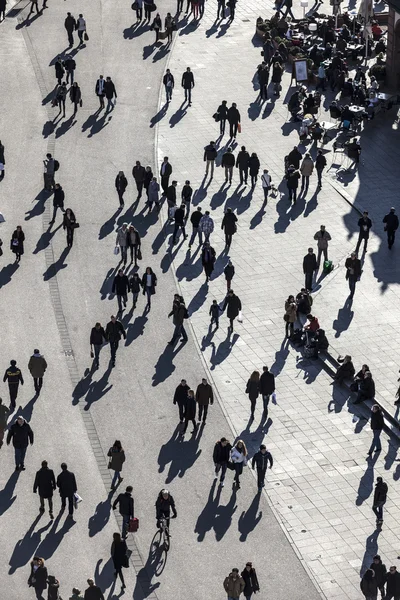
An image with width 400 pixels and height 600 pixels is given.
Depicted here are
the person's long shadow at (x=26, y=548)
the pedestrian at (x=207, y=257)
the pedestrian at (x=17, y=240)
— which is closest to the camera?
the person's long shadow at (x=26, y=548)

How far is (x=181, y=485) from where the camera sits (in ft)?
132

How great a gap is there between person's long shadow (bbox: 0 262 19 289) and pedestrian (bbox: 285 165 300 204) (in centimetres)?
1012

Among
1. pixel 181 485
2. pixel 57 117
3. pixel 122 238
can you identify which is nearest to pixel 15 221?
pixel 122 238

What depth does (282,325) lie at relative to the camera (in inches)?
1885

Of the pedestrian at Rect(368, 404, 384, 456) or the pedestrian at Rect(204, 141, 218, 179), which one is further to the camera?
the pedestrian at Rect(204, 141, 218, 179)

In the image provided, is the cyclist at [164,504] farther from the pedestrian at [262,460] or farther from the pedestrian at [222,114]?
the pedestrian at [222,114]

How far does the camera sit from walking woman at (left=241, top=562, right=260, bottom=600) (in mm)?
35594

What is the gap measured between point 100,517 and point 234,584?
16.3 feet

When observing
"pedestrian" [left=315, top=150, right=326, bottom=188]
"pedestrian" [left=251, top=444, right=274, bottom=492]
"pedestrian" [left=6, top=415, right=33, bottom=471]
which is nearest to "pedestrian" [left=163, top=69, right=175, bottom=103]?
"pedestrian" [left=315, top=150, right=326, bottom=188]

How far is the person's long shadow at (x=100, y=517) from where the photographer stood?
38.5m

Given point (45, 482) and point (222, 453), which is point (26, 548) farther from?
point (222, 453)

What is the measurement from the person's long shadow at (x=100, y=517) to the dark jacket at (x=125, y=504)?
906 millimetres

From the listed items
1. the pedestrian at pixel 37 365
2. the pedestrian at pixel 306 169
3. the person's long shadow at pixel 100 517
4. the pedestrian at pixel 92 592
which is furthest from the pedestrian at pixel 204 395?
the pedestrian at pixel 306 169

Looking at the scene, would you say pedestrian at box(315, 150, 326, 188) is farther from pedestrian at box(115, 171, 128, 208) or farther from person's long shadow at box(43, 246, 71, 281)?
person's long shadow at box(43, 246, 71, 281)
